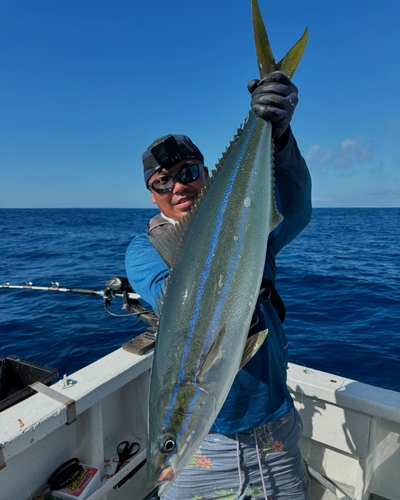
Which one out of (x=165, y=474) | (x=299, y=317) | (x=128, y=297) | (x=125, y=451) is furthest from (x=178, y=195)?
(x=299, y=317)

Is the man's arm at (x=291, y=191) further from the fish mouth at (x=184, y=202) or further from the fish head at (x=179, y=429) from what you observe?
the fish head at (x=179, y=429)

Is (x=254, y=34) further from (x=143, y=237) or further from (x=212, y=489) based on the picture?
(x=212, y=489)

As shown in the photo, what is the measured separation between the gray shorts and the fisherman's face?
1.39m

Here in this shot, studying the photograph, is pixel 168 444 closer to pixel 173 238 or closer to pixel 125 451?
pixel 173 238

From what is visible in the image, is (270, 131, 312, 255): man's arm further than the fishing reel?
No

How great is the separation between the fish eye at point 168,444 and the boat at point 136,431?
147 cm

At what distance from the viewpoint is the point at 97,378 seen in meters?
3.31

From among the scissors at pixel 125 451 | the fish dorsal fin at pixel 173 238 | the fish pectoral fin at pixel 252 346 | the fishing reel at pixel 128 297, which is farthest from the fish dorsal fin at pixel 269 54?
the scissors at pixel 125 451

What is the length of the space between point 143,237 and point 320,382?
220cm

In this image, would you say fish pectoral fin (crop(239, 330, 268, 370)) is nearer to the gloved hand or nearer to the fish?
the fish

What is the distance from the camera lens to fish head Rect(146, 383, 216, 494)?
5.32ft

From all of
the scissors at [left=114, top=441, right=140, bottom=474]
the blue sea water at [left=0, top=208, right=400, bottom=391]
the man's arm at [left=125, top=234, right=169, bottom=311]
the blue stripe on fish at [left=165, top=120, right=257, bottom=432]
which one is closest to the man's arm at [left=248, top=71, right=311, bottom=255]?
the blue stripe on fish at [left=165, top=120, right=257, bottom=432]

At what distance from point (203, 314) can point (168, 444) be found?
0.58 metres

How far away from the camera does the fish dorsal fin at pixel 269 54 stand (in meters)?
2.16
